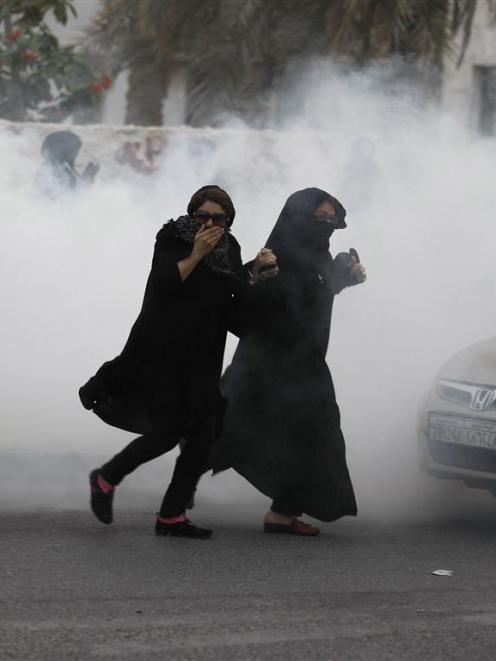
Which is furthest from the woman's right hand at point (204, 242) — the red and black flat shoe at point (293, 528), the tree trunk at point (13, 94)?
the tree trunk at point (13, 94)

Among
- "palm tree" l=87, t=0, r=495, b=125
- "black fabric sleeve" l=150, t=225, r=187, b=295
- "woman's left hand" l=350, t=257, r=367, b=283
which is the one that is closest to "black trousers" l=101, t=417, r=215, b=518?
"black fabric sleeve" l=150, t=225, r=187, b=295

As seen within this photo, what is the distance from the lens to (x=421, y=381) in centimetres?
1018

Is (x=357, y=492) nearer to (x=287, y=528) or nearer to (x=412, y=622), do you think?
(x=287, y=528)

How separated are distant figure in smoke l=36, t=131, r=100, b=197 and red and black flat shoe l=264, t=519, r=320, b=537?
15.1ft

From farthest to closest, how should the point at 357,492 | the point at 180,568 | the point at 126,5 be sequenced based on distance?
the point at 126,5 → the point at 357,492 → the point at 180,568

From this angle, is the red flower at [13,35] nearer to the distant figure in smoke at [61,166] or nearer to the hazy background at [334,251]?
the distant figure in smoke at [61,166]

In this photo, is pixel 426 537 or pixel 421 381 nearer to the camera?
pixel 426 537

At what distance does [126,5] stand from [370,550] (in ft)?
39.7

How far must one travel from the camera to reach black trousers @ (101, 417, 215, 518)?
7805 mm

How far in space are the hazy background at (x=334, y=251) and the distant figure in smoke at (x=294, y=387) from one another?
98 cm

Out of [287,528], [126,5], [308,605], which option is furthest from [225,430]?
[126,5]

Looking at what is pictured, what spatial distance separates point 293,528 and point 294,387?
0.64 m

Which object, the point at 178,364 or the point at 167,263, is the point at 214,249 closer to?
the point at 167,263

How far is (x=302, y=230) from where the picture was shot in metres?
8.10
